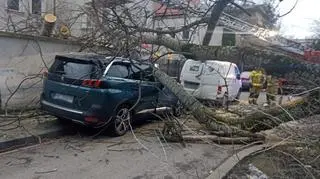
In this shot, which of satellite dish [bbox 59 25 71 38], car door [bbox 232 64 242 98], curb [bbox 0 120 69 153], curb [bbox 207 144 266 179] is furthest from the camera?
car door [bbox 232 64 242 98]

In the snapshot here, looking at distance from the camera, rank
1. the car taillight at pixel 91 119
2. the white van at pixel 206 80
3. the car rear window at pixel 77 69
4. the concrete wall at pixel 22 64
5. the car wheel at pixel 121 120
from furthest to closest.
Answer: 1. the white van at pixel 206 80
2. the concrete wall at pixel 22 64
3. the car wheel at pixel 121 120
4. the car rear window at pixel 77 69
5. the car taillight at pixel 91 119

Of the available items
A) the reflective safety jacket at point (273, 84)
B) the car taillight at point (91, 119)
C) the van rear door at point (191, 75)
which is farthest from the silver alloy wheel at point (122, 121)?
the van rear door at point (191, 75)

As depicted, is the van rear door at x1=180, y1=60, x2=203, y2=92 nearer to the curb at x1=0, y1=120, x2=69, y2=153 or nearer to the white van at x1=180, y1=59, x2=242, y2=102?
the white van at x1=180, y1=59, x2=242, y2=102

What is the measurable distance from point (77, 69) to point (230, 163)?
3.76 metres

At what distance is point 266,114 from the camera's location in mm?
7637

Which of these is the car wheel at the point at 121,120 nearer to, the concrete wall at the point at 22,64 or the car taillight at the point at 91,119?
the car taillight at the point at 91,119

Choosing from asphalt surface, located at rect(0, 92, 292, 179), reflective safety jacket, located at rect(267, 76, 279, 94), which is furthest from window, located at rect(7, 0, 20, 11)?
reflective safety jacket, located at rect(267, 76, 279, 94)

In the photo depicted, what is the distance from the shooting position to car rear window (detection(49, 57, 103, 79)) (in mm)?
8148

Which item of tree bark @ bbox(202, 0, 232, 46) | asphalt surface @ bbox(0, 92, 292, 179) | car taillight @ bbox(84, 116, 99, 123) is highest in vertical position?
tree bark @ bbox(202, 0, 232, 46)

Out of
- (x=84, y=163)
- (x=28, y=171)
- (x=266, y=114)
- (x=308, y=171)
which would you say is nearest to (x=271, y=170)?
(x=308, y=171)

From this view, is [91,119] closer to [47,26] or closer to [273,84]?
[47,26]

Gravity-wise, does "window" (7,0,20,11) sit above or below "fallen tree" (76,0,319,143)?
above

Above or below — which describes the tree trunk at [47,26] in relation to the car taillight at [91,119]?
above

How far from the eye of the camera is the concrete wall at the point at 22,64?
9.69 meters
